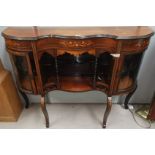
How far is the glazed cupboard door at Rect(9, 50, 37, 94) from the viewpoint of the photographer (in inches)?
45.6

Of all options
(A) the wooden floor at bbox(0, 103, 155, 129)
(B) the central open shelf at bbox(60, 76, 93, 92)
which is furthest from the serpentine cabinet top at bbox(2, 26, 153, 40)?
(A) the wooden floor at bbox(0, 103, 155, 129)

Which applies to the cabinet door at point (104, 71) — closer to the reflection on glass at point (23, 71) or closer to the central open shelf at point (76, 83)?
the central open shelf at point (76, 83)

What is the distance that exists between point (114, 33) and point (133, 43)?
14 centimetres

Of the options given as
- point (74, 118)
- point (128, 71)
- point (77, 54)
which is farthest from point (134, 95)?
point (77, 54)

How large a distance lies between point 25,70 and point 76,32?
1.70 feet

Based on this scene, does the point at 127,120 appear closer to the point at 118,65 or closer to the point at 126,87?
the point at 126,87

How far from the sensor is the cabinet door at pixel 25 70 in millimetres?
1167

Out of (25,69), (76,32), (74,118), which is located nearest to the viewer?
(76,32)

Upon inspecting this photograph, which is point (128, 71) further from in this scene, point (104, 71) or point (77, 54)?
point (77, 54)

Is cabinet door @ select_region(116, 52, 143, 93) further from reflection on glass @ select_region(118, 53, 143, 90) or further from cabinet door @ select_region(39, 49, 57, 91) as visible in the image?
cabinet door @ select_region(39, 49, 57, 91)

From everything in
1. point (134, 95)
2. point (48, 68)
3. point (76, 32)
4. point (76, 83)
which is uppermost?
point (76, 32)

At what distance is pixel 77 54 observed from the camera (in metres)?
1.12

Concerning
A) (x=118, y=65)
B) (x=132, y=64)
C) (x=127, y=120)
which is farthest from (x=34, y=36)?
(x=127, y=120)

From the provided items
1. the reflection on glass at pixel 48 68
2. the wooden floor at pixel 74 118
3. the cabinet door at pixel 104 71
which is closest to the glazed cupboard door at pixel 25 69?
the reflection on glass at pixel 48 68
